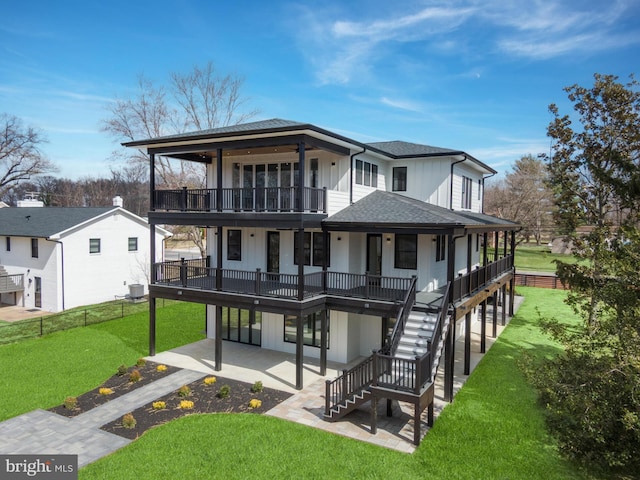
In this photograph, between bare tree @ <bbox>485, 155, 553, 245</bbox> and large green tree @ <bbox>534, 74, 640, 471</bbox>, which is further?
bare tree @ <bbox>485, 155, 553, 245</bbox>

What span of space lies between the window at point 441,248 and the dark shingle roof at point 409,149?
162 inches

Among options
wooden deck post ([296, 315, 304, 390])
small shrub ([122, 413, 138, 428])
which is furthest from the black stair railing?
small shrub ([122, 413, 138, 428])

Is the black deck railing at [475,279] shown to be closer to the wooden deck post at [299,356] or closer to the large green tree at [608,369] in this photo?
the large green tree at [608,369]

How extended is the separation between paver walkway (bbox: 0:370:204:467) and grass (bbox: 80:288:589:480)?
0.67 metres

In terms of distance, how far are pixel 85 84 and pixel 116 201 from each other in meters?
8.07

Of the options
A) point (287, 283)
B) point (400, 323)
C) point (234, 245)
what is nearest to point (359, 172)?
point (287, 283)

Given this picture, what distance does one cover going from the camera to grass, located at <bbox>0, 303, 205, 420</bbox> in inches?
512

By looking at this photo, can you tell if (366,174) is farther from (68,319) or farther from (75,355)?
(68,319)

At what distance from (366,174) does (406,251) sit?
399 cm

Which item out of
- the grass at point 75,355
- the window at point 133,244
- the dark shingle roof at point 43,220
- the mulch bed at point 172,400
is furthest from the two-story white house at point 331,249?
the window at point 133,244

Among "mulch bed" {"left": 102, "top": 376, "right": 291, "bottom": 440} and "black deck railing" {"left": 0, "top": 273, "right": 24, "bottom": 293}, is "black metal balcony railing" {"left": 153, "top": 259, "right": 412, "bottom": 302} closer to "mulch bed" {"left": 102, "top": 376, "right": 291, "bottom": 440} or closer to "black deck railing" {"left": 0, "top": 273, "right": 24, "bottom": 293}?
"mulch bed" {"left": 102, "top": 376, "right": 291, "bottom": 440}

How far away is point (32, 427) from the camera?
1089cm

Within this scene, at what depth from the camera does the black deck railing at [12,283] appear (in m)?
26.5

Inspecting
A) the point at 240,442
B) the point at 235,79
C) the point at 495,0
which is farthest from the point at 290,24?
the point at 240,442
